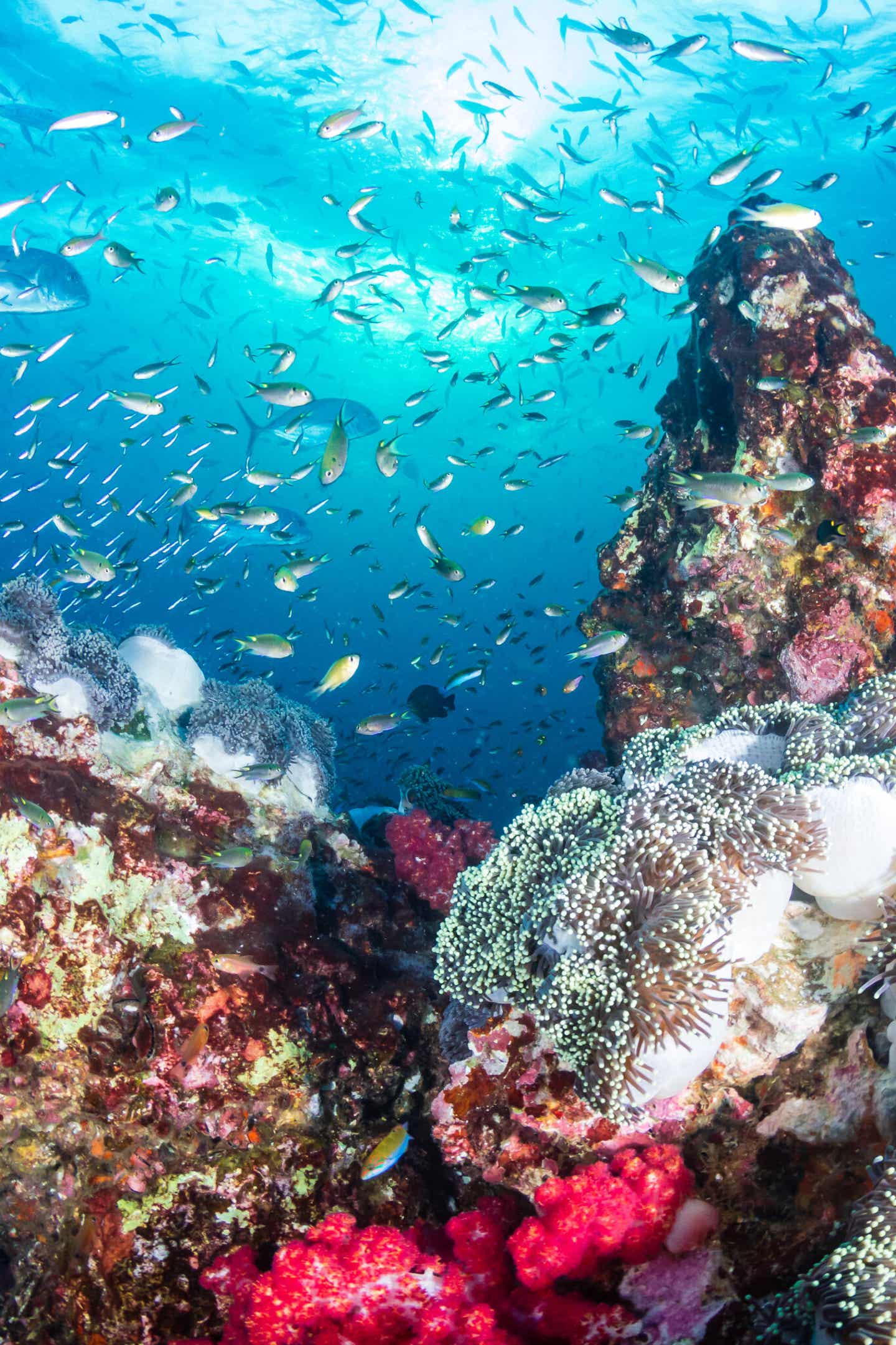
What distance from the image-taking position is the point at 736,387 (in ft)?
20.9

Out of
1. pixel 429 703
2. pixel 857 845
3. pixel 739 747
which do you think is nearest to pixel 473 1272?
pixel 857 845

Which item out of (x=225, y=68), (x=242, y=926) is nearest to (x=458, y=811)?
(x=242, y=926)

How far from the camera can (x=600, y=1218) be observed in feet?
9.55

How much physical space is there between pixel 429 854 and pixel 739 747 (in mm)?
2648

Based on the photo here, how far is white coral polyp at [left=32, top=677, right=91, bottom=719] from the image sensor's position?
434 centimetres

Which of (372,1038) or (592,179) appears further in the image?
(592,179)

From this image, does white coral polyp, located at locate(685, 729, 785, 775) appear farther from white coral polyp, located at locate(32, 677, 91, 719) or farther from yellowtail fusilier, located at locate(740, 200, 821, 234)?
yellowtail fusilier, located at locate(740, 200, 821, 234)

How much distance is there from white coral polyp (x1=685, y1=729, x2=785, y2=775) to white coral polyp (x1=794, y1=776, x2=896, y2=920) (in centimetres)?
74

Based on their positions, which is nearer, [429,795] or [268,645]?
[268,645]

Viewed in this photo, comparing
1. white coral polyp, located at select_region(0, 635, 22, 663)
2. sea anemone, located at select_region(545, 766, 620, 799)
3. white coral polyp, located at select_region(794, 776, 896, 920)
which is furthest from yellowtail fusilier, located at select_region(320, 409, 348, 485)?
white coral polyp, located at select_region(794, 776, 896, 920)

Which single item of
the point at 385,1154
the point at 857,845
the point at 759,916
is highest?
the point at 857,845

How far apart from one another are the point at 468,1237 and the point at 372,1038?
112 centimetres

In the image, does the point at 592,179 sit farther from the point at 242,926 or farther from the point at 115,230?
the point at 242,926

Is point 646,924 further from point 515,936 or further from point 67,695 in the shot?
point 67,695
